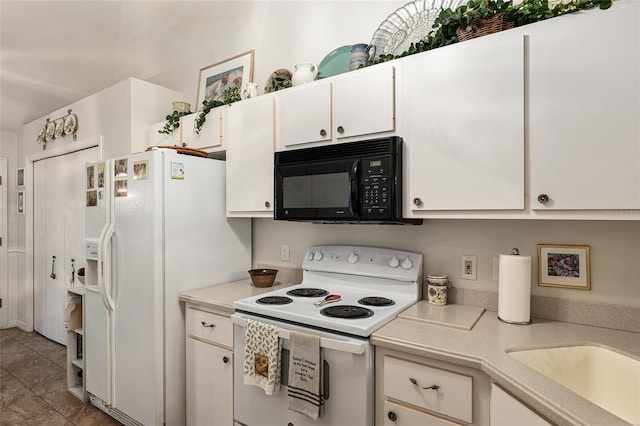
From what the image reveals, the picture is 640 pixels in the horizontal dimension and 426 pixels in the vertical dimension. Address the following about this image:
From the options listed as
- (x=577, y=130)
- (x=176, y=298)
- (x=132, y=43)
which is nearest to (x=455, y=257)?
(x=577, y=130)

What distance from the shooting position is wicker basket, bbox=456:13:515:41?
1.49m

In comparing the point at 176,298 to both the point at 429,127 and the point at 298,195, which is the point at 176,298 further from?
the point at 429,127

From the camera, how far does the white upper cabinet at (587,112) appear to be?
1221 mm

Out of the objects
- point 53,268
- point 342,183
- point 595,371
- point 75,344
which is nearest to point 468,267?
point 595,371

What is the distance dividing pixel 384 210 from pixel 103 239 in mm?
1801

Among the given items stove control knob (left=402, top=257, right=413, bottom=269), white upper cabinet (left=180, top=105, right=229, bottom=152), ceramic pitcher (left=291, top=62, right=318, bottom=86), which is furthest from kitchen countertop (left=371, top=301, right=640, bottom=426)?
white upper cabinet (left=180, top=105, right=229, bottom=152)

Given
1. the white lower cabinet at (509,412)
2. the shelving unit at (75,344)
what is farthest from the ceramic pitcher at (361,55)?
the shelving unit at (75,344)

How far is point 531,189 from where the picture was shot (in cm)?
140

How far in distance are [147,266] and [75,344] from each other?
1385mm

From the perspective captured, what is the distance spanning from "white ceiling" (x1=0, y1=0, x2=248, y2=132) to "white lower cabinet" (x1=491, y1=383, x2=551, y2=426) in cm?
297

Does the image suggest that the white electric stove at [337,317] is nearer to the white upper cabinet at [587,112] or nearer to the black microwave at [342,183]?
the black microwave at [342,183]

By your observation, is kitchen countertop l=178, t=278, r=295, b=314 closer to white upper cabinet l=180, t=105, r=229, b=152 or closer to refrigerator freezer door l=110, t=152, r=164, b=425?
refrigerator freezer door l=110, t=152, r=164, b=425

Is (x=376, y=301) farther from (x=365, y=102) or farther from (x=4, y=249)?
(x=4, y=249)

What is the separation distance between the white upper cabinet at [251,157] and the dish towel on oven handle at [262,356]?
2.43 ft
